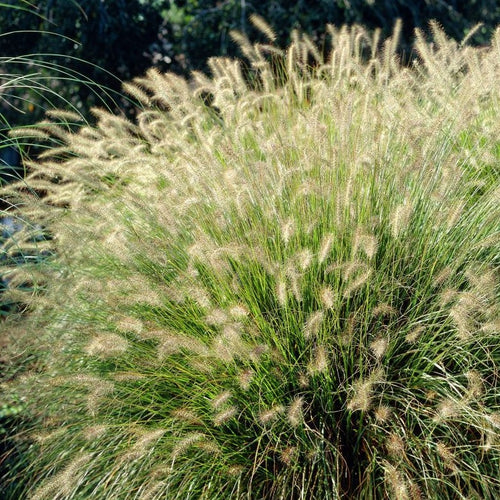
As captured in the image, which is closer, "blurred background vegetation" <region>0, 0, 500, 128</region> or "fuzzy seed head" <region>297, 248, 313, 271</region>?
"fuzzy seed head" <region>297, 248, 313, 271</region>

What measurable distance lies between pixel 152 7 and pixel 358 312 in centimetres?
780

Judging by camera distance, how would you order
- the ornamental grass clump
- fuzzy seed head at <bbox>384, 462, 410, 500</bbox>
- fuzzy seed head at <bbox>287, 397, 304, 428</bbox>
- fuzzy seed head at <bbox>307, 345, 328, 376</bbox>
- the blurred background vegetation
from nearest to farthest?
fuzzy seed head at <bbox>384, 462, 410, 500</bbox>
fuzzy seed head at <bbox>287, 397, 304, 428</bbox>
fuzzy seed head at <bbox>307, 345, 328, 376</bbox>
the ornamental grass clump
the blurred background vegetation

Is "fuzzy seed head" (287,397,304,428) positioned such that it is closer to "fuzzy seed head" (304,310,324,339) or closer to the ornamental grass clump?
the ornamental grass clump

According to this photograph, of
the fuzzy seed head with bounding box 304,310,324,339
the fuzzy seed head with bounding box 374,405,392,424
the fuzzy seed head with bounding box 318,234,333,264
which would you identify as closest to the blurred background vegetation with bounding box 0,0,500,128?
the fuzzy seed head with bounding box 318,234,333,264

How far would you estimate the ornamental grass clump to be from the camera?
245 cm

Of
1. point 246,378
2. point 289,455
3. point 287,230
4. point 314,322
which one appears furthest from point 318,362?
point 287,230

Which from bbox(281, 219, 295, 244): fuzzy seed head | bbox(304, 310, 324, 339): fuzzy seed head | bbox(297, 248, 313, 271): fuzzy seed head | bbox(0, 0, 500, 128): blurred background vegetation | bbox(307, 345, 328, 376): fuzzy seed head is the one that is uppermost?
bbox(281, 219, 295, 244): fuzzy seed head

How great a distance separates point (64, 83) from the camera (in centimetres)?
927

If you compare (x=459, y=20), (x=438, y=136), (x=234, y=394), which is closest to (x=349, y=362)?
(x=234, y=394)

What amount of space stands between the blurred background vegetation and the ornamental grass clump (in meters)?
5.87

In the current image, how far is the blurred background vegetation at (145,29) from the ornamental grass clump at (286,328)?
231 inches

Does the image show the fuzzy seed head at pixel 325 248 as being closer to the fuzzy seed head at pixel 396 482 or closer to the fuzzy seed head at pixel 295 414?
the fuzzy seed head at pixel 295 414

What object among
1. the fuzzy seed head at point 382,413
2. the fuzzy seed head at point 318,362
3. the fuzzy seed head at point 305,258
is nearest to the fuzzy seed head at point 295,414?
the fuzzy seed head at point 318,362

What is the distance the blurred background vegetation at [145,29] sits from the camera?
28.9 feet
